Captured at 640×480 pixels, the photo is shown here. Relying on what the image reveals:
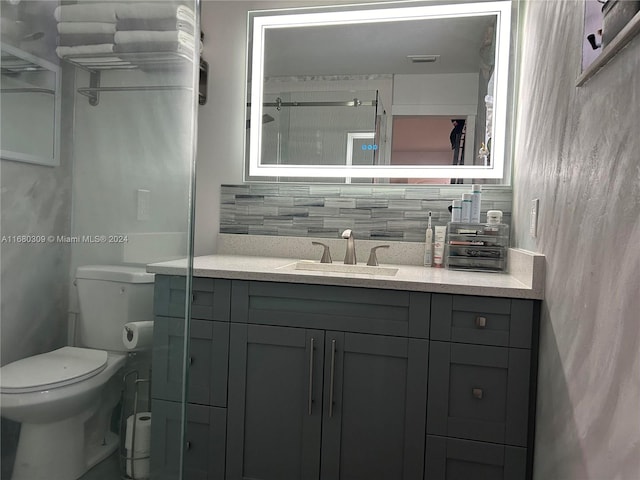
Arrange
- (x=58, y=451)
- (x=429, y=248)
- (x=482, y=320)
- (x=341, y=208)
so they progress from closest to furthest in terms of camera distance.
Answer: (x=58, y=451), (x=482, y=320), (x=429, y=248), (x=341, y=208)

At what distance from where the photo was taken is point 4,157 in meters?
0.82

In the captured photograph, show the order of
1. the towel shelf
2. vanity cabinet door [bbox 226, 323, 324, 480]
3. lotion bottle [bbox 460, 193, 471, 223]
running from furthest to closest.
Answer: lotion bottle [bbox 460, 193, 471, 223]
vanity cabinet door [bbox 226, 323, 324, 480]
the towel shelf

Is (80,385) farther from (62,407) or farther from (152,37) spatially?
(152,37)

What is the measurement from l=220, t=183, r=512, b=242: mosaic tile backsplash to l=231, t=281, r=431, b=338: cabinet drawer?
0.62 meters

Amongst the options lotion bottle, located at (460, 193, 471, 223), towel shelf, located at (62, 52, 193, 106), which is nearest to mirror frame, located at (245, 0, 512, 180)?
lotion bottle, located at (460, 193, 471, 223)

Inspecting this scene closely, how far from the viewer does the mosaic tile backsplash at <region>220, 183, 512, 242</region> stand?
2086mm

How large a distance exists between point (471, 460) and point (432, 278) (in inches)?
23.9

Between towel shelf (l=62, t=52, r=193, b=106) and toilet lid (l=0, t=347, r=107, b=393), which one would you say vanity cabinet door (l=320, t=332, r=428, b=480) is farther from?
towel shelf (l=62, t=52, r=193, b=106)

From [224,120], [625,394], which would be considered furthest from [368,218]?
[625,394]

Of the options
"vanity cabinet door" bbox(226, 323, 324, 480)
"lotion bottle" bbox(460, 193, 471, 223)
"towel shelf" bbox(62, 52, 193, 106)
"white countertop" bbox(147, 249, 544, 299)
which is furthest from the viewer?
"lotion bottle" bbox(460, 193, 471, 223)

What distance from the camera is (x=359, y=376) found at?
1.59m

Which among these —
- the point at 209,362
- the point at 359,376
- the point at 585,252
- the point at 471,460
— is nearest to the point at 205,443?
the point at 209,362

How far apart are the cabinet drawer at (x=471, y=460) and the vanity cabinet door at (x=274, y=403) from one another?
1.31ft

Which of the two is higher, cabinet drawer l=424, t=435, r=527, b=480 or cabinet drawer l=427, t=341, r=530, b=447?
cabinet drawer l=427, t=341, r=530, b=447
